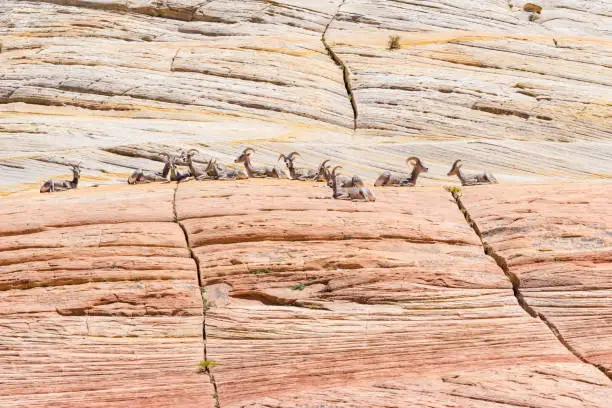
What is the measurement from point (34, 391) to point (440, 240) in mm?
6549

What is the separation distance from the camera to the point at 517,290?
47.6ft

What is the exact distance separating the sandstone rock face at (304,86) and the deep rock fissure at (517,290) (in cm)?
617

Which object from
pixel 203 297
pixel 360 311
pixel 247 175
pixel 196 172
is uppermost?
pixel 360 311

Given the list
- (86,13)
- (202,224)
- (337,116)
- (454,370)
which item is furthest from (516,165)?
(86,13)

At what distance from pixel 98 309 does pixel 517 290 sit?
5.86 meters

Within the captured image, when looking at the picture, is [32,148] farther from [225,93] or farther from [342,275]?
[342,275]

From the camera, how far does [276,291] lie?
1410cm

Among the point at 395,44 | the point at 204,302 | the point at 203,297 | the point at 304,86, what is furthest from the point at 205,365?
the point at 395,44

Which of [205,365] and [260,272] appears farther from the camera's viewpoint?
[260,272]

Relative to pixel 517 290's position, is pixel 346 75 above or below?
below

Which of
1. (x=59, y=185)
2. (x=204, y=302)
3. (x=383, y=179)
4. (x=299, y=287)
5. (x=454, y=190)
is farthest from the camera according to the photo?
(x=59, y=185)

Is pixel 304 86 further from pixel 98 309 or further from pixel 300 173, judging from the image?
pixel 98 309

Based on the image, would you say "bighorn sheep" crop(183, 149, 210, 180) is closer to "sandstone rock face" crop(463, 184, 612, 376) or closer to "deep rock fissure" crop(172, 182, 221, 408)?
"deep rock fissure" crop(172, 182, 221, 408)

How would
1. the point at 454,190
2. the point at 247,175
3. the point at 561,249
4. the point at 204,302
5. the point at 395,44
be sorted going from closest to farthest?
the point at 204,302
the point at 561,249
the point at 454,190
the point at 247,175
the point at 395,44
